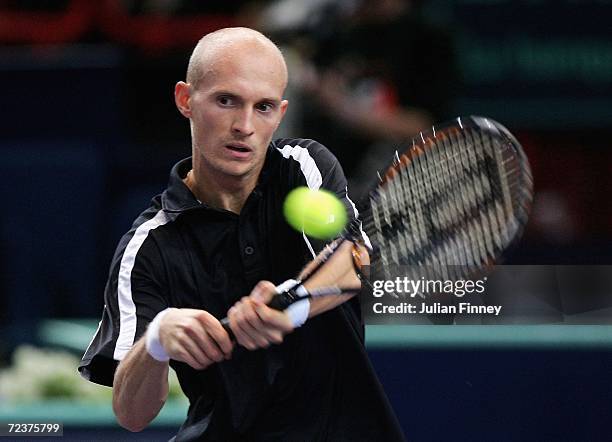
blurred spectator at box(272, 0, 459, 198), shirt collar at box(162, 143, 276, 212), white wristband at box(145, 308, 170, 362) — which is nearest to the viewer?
white wristband at box(145, 308, 170, 362)

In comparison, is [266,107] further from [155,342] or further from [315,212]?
[155,342]

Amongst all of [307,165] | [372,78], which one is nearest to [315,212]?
[307,165]

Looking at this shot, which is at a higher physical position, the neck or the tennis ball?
the neck

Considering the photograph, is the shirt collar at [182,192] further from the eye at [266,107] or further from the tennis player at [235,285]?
the eye at [266,107]

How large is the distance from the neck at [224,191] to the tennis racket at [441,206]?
0.27 meters

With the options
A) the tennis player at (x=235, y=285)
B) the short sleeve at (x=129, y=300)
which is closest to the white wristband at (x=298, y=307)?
the tennis player at (x=235, y=285)

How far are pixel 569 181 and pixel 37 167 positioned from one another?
2466 millimetres

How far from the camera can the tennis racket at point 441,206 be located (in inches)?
122

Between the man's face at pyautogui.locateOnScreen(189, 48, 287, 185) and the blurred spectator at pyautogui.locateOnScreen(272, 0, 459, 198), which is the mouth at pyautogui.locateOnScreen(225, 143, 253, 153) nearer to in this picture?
the man's face at pyautogui.locateOnScreen(189, 48, 287, 185)

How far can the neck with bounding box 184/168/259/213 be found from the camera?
3209 mm

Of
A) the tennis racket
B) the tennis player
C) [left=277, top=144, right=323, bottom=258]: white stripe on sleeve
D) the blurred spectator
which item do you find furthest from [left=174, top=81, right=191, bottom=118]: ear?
the blurred spectator

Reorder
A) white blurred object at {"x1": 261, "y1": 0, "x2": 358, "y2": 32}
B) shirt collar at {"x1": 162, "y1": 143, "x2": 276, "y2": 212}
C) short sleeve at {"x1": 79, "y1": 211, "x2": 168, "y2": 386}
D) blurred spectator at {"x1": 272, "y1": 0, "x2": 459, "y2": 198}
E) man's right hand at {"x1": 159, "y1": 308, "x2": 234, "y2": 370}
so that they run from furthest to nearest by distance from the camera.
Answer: white blurred object at {"x1": 261, "y1": 0, "x2": 358, "y2": 32}
blurred spectator at {"x1": 272, "y1": 0, "x2": 459, "y2": 198}
shirt collar at {"x1": 162, "y1": 143, "x2": 276, "y2": 212}
short sleeve at {"x1": 79, "y1": 211, "x2": 168, "y2": 386}
man's right hand at {"x1": 159, "y1": 308, "x2": 234, "y2": 370}

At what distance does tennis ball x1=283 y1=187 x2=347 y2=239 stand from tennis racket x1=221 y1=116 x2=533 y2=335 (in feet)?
0.17

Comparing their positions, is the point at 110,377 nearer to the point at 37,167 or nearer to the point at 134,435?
the point at 134,435
